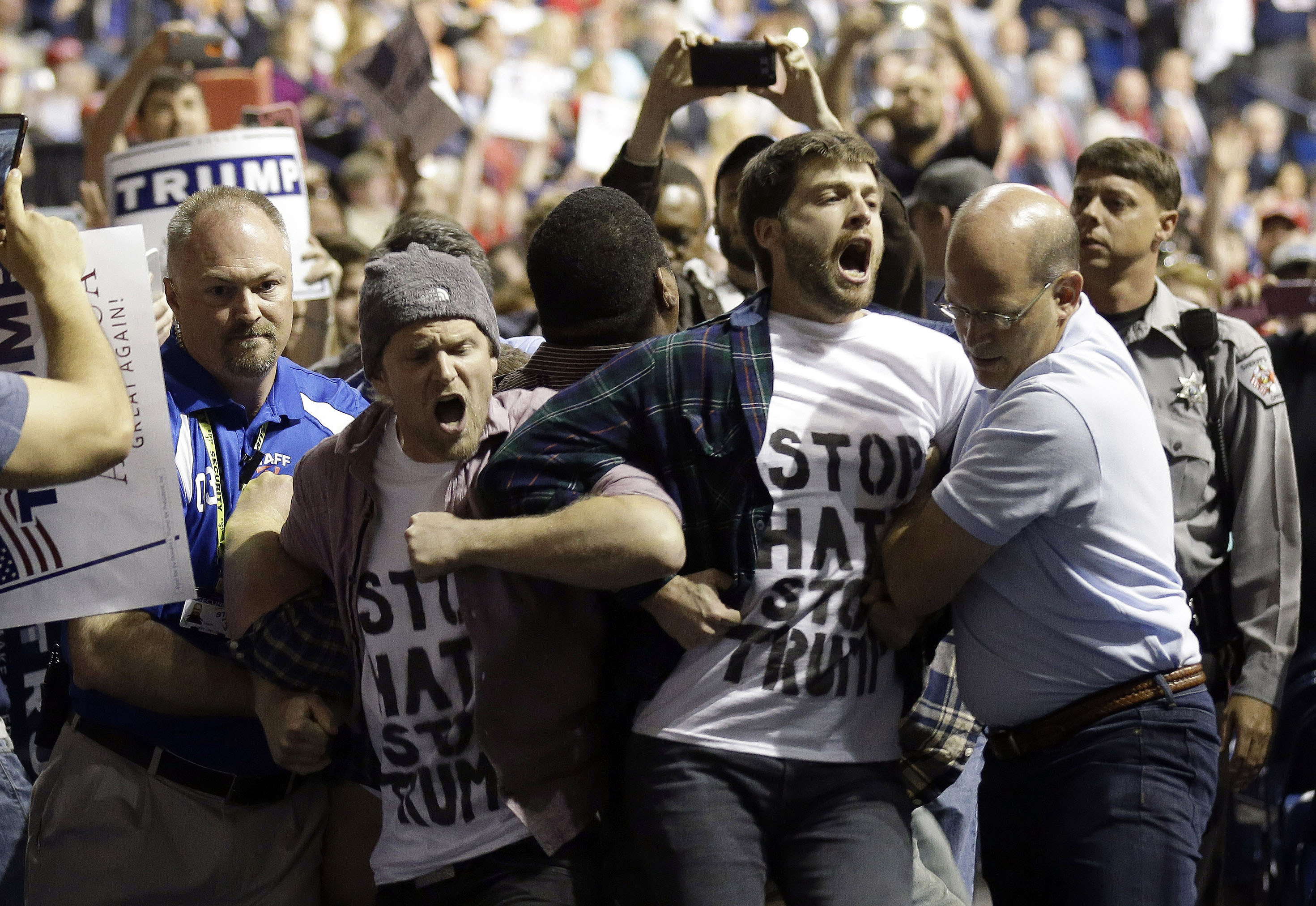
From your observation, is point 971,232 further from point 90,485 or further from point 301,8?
point 301,8

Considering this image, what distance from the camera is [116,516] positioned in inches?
109

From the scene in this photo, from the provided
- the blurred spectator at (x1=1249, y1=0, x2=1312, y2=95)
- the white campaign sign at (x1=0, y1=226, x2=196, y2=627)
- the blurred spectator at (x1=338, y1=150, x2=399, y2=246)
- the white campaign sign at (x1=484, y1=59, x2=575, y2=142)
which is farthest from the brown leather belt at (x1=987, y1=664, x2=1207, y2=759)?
the blurred spectator at (x1=1249, y1=0, x2=1312, y2=95)

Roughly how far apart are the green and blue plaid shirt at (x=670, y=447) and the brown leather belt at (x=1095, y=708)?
66cm

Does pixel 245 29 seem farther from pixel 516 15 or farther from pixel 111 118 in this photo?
pixel 111 118

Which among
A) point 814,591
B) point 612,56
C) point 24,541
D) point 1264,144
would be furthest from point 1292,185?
point 24,541

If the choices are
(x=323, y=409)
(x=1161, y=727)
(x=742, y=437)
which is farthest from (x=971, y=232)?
(x=323, y=409)

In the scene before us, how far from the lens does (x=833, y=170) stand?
2.64 metres

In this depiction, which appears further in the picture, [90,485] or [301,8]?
[301,8]

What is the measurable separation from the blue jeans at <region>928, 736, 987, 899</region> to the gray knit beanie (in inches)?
65.9

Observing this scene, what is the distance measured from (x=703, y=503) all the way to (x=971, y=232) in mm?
722

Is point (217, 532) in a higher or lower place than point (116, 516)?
lower

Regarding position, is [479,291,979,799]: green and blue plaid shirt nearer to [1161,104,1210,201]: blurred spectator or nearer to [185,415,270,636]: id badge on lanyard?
[185,415,270,636]: id badge on lanyard

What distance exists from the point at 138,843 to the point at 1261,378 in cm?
292

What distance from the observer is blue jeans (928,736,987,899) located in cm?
346
